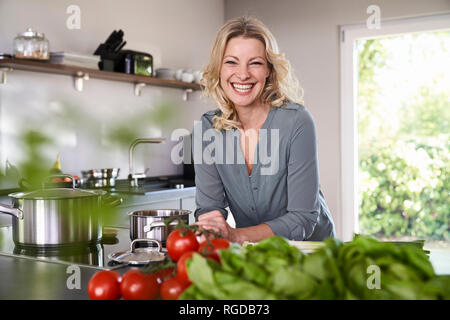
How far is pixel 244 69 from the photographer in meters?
1.79

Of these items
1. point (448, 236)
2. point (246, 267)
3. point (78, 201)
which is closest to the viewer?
point (246, 267)

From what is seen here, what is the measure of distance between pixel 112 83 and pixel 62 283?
9.82ft

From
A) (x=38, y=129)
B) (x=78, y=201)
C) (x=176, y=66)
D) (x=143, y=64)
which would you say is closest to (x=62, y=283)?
(x=78, y=201)

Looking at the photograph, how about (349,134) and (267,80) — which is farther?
(349,134)

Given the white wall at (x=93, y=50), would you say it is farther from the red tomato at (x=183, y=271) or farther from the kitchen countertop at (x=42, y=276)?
the red tomato at (x=183, y=271)

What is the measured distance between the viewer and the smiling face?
1.80m

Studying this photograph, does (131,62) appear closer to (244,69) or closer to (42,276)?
(244,69)

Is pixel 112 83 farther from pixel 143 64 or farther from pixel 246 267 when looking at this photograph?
pixel 246 267

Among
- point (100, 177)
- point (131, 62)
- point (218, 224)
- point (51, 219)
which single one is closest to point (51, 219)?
point (51, 219)

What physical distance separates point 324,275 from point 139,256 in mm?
699

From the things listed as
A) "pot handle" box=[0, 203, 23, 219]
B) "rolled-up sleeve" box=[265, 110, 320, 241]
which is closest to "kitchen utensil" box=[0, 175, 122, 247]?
"pot handle" box=[0, 203, 23, 219]

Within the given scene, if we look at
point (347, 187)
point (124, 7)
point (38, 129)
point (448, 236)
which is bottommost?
point (448, 236)

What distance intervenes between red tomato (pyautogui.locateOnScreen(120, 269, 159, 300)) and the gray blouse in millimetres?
888
